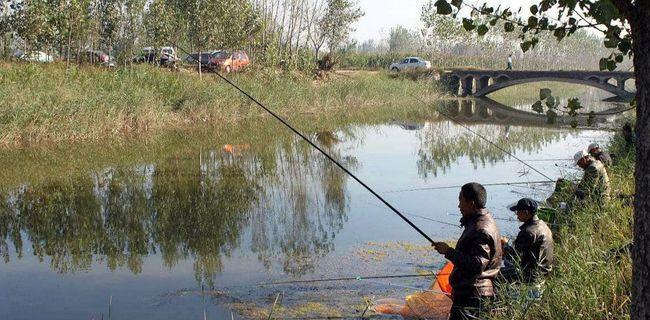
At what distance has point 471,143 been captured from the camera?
20750 mm

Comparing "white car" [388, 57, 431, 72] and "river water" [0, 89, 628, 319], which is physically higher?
"white car" [388, 57, 431, 72]

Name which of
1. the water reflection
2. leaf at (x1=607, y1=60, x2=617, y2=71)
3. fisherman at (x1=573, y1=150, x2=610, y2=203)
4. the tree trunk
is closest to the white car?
the water reflection

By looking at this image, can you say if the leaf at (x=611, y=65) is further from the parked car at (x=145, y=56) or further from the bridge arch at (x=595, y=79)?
the bridge arch at (x=595, y=79)

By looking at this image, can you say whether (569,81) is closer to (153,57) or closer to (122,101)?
(153,57)

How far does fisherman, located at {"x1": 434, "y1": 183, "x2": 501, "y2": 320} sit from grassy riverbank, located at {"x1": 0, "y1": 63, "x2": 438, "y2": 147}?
1391cm

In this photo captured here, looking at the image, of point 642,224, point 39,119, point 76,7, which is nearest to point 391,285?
point 642,224

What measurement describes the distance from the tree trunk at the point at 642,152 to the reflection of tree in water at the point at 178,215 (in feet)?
19.9

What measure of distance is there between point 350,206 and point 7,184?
254 inches

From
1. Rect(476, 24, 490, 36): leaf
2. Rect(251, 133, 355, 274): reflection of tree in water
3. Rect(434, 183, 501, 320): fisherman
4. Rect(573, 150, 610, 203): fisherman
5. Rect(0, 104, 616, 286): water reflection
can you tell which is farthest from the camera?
Rect(251, 133, 355, 274): reflection of tree in water

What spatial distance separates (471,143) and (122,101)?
10395 millimetres

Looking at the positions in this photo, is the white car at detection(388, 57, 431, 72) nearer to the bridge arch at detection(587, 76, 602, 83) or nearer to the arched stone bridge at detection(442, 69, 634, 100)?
the arched stone bridge at detection(442, 69, 634, 100)

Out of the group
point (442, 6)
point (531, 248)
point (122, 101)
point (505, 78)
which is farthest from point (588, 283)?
point (505, 78)

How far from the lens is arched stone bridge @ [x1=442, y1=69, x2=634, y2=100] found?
3975 centimetres

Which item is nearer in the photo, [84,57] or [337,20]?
[84,57]
